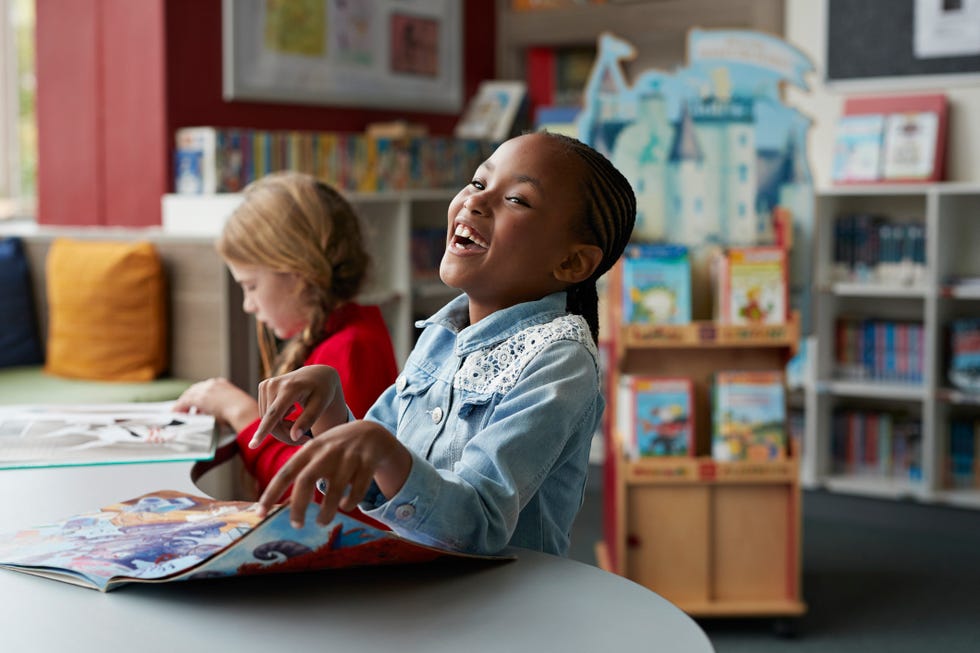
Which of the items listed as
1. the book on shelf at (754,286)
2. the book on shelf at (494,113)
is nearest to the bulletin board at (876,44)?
the book on shelf at (494,113)

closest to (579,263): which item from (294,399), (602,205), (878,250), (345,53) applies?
(602,205)

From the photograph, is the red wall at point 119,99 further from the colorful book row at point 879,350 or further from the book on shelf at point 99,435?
the colorful book row at point 879,350

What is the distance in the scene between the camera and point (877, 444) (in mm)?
4484

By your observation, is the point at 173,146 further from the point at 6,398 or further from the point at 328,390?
the point at 328,390

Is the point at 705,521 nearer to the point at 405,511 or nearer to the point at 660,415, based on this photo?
the point at 660,415

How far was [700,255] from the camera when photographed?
298 cm

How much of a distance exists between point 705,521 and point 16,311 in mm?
2053

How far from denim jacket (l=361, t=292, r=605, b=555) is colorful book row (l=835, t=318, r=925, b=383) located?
11.7 ft

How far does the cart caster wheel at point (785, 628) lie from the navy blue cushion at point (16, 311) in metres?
2.24

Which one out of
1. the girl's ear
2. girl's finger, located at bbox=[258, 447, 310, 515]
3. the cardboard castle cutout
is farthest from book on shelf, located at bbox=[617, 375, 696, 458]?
girl's finger, located at bbox=[258, 447, 310, 515]

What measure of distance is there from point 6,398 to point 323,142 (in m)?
1.42

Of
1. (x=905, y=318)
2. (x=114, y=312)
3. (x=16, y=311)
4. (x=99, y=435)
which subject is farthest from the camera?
(x=905, y=318)

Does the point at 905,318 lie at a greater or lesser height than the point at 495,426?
lesser

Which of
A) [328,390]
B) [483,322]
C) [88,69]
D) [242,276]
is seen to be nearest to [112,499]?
[328,390]
